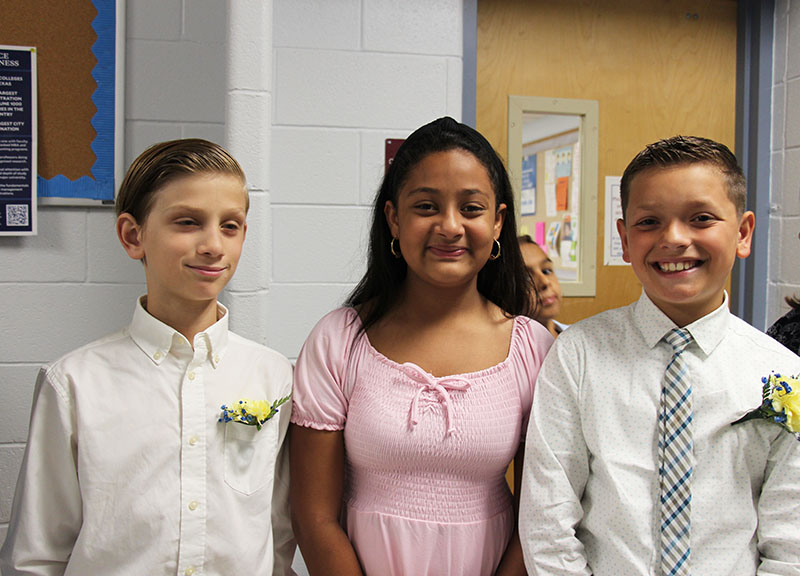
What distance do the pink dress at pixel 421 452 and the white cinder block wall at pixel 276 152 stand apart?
21.5 inches

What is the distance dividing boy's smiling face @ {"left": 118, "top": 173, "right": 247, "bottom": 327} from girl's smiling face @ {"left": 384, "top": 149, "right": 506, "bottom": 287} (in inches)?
12.7

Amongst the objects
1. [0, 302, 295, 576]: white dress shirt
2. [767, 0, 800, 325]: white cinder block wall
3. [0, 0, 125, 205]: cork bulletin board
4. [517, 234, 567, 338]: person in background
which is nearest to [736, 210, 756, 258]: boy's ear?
[517, 234, 567, 338]: person in background

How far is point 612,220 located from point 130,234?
5.40 ft

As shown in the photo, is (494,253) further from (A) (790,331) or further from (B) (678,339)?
(A) (790,331)

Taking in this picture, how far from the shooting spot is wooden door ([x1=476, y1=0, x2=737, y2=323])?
7.20 ft

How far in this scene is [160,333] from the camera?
116 centimetres

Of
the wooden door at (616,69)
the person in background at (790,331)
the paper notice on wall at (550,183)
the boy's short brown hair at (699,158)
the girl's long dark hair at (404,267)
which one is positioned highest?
the wooden door at (616,69)

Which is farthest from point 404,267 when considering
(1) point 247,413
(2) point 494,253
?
(1) point 247,413

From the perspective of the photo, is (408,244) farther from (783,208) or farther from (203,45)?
(783,208)

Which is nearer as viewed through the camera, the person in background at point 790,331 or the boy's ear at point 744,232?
the boy's ear at point 744,232

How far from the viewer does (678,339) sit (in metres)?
1.17

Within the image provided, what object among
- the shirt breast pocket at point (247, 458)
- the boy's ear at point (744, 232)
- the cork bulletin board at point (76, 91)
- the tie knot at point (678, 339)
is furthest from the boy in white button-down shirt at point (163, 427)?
the boy's ear at point (744, 232)

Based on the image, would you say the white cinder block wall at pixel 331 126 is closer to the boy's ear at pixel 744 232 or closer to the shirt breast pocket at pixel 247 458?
the shirt breast pocket at pixel 247 458

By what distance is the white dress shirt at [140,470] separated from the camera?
1079mm
